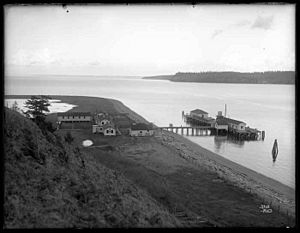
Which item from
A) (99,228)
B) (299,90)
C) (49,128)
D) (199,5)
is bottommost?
(99,228)

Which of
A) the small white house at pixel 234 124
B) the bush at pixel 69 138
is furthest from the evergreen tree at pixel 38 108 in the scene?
the small white house at pixel 234 124

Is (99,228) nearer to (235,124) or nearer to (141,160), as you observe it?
(141,160)

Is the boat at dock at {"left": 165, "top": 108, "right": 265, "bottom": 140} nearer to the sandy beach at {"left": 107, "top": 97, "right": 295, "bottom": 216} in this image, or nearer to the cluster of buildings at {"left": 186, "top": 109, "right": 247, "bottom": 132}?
the cluster of buildings at {"left": 186, "top": 109, "right": 247, "bottom": 132}

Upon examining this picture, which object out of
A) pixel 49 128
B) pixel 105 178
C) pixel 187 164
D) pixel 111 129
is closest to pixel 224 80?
pixel 187 164

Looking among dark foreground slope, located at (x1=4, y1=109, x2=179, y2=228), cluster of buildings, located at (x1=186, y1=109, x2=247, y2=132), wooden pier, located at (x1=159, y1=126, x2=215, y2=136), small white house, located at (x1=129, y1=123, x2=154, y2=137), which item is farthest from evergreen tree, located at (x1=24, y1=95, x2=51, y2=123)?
wooden pier, located at (x1=159, y1=126, x2=215, y2=136)

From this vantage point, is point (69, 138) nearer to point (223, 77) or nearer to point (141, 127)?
point (141, 127)
